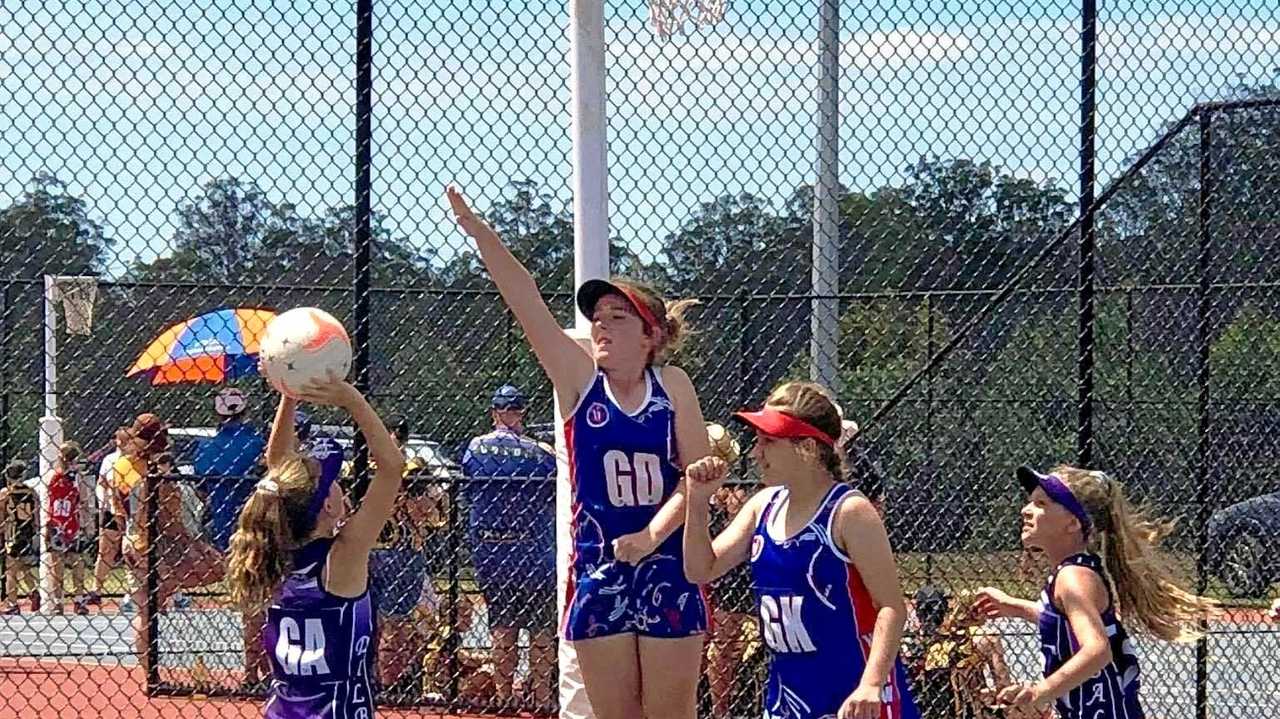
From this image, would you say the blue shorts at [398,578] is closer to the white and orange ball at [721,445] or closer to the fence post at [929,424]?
the white and orange ball at [721,445]

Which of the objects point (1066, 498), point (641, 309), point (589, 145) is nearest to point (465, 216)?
point (641, 309)

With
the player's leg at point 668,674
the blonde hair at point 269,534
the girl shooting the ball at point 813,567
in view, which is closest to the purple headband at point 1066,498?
the girl shooting the ball at point 813,567

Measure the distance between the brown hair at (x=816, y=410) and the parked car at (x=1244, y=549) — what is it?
4.95 meters

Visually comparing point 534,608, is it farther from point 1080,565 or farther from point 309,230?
point 1080,565

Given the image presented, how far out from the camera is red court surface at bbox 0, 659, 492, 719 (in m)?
7.54

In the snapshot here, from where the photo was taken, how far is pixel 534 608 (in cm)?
764

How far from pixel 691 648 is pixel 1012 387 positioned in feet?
24.0

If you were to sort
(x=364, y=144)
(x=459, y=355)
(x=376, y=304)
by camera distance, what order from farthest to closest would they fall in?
1. (x=459, y=355)
2. (x=376, y=304)
3. (x=364, y=144)

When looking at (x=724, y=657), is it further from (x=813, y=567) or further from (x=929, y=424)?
(x=929, y=424)

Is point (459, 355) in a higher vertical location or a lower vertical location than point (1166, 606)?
lower

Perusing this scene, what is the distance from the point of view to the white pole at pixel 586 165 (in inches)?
221

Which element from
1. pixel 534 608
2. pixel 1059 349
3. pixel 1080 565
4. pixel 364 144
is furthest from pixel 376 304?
pixel 1080 565

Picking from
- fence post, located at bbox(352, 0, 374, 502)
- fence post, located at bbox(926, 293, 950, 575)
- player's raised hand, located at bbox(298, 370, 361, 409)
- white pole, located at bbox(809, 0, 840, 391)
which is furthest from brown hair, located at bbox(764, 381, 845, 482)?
fence post, located at bbox(926, 293, 950, 575)

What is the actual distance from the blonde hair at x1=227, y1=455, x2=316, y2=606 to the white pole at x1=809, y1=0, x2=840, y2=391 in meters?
2.73
